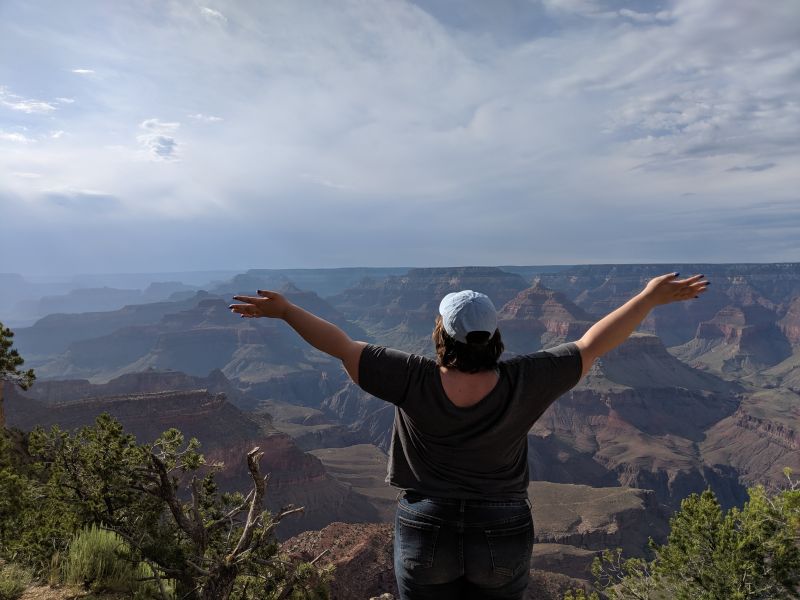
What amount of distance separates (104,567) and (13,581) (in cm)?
83

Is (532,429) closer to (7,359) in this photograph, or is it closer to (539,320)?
(539,320)

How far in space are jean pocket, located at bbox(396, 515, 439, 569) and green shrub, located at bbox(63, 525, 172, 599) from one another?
3.83 meters

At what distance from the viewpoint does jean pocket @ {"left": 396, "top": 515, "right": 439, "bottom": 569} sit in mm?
2535

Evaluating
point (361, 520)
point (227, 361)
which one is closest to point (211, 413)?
point (361, 520)

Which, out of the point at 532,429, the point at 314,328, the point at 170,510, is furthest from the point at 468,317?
the point at 532,429

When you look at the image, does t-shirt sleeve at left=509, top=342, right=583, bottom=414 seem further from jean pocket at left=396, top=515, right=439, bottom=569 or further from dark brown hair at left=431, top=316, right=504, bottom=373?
jean pocket at left=396, top=515, right=439, bottom=569

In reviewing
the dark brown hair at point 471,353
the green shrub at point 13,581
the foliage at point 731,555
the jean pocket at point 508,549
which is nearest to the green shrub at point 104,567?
the green shrub at point 13,581

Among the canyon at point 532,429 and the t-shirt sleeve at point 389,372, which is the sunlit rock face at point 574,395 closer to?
the canyon at point 532,429

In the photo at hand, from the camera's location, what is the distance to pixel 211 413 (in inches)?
2571

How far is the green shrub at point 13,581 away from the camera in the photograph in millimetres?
4922

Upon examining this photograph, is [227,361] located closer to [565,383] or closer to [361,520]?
[361,520]

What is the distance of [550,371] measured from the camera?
2.76 meters

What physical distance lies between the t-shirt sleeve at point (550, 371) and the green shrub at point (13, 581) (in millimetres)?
5604

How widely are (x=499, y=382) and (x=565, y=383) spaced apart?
0.45 meters
